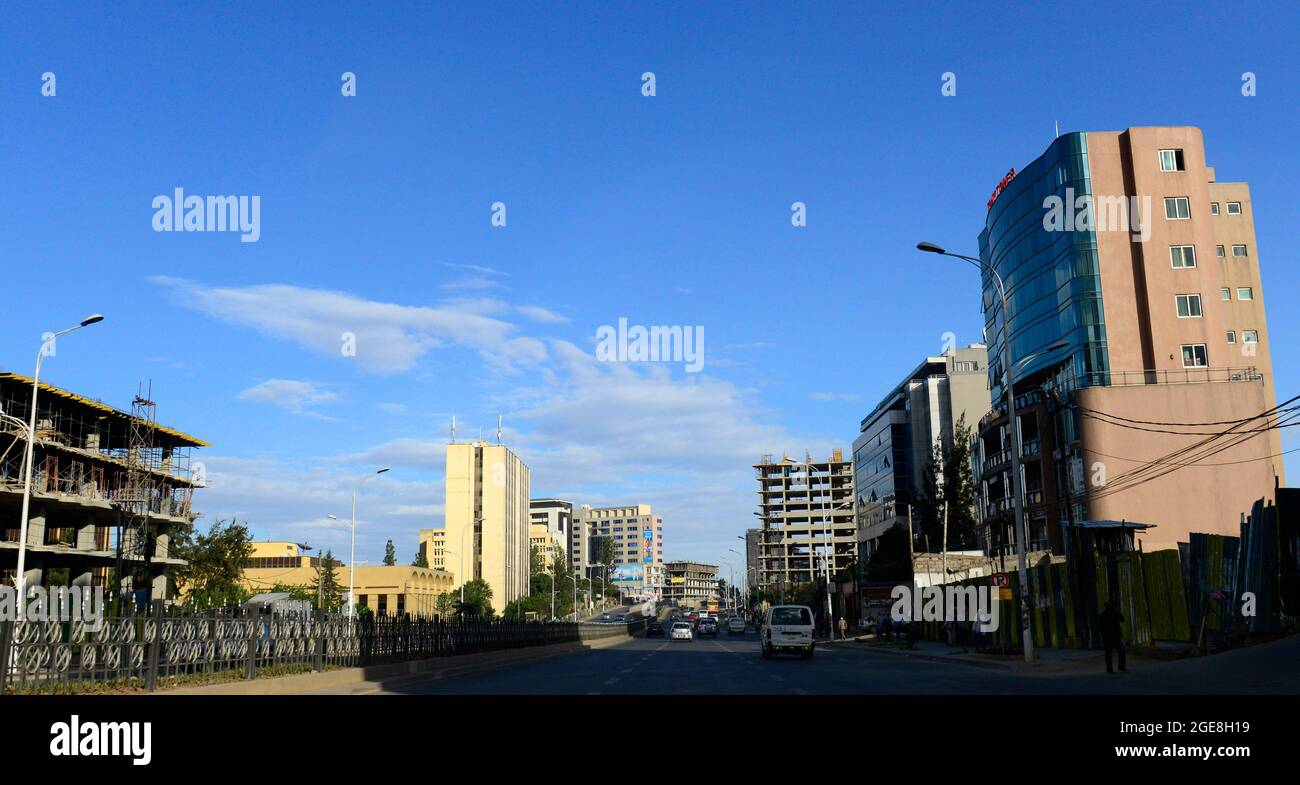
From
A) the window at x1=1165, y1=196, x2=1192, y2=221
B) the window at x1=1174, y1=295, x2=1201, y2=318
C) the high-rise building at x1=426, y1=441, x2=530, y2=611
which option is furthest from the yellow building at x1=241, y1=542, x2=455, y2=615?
the window at x1=1165, y1=196, x2=1192, y2=221

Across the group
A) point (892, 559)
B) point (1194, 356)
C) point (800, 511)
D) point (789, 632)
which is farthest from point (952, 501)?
point (800, 511)

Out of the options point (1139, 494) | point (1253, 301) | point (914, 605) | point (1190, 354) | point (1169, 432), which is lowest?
point (914, 605)

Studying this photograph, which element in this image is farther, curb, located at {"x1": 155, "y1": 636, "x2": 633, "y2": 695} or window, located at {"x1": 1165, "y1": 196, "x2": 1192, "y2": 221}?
window, located at {"x1": 1165, "y1": 196, "x2": 1192, "y2": 221}

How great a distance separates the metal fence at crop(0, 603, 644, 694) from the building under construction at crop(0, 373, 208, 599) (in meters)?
30.5

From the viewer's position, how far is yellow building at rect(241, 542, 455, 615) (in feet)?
368

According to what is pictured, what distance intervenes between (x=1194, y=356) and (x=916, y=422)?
52.0 m

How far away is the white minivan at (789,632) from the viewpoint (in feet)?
114

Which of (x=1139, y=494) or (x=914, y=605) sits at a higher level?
(x=1139, y=494)

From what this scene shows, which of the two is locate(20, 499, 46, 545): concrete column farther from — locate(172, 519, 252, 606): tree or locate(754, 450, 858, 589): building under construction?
locate(754, 450, 858, 589): building under construction

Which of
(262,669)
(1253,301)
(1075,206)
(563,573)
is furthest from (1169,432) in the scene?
(563,573)

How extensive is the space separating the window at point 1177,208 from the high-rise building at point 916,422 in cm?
4235
